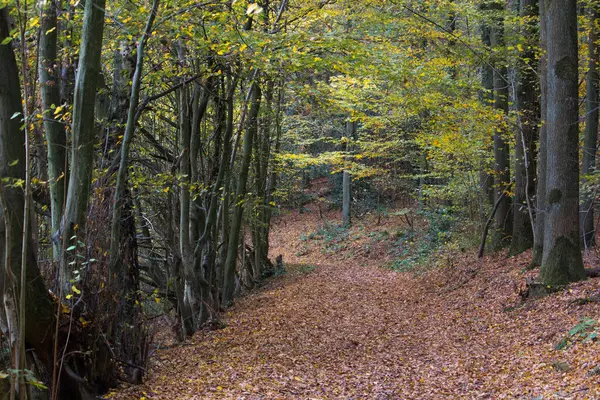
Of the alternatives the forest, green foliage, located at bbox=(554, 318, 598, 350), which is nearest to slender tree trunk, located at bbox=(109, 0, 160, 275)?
the forest

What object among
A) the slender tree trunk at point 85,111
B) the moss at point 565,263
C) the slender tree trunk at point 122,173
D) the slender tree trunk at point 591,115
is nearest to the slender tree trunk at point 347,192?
the slender tree trunk at point 591,115

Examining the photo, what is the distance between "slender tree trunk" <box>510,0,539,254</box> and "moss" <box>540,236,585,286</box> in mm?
2584

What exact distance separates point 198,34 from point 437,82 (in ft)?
15.9

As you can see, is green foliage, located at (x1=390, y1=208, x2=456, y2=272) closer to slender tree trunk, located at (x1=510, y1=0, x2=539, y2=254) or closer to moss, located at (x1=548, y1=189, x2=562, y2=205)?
slender tree trunk, located at (x1=510, y1=0, x2=539, y2=254)

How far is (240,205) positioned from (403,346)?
498 centimetres

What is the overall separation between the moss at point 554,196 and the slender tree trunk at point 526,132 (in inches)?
95.0

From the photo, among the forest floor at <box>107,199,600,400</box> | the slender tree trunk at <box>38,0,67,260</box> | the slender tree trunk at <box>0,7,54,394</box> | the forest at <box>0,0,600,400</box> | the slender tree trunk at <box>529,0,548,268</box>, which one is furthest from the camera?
the slender tree trunk at <box>529,0,548,268</box>

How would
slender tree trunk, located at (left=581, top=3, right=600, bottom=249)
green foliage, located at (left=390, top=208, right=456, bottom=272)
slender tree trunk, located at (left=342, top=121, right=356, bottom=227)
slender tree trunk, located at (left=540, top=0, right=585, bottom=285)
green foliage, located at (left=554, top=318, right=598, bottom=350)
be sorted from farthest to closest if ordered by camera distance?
slender tree trunk, located at (left=342, top=121, right=356, bottom=227) → green foliage, located at (left=390, top=208, right=456, bottom=272) → slender tree trunk, located at (left=581, top=3, right=600, bottom=249) → slender tree trunk, located at (left=540, top=0, right=585, bottom=285) → green foliage, located at (left=554, top=318, right=598, bottom=350)

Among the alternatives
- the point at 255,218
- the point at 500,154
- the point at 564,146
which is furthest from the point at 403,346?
the point at 255,218

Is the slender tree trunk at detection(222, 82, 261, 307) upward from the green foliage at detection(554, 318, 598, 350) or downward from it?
upward

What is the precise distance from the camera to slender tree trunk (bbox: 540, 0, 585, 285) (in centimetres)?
804

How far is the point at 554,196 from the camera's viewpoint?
26.9 feet

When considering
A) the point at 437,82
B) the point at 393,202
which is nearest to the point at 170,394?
the point at 437,82

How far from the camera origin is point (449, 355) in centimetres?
731
